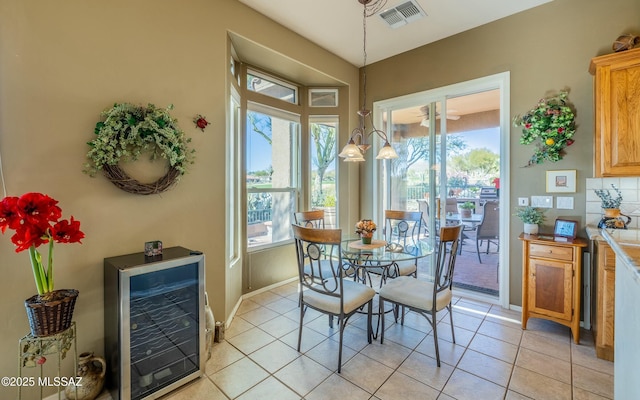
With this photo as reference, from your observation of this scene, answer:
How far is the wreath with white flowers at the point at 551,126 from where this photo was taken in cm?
267

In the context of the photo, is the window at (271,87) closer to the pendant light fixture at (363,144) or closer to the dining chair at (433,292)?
the pendant light fixture at (363,144)

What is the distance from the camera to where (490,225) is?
11.3 feet

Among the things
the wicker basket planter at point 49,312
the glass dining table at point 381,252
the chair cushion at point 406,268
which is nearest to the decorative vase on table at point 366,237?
the glass dining table at point 381,252

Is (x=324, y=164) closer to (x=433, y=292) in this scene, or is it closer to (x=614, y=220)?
(x=433, y=292)

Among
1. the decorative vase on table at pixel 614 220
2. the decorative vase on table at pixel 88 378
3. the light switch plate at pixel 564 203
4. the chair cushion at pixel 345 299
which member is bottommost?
the decorative vase on table at pixel 88 378

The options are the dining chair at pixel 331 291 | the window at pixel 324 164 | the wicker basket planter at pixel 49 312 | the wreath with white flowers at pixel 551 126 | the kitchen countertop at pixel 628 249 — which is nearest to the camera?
the kitchen countertop at pixel 628 249

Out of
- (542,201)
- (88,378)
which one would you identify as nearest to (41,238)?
(88,378)

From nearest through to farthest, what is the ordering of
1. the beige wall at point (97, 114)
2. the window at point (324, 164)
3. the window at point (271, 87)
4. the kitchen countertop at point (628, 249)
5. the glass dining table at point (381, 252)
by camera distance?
1. the kitchen countertop at point (628, 249)
2. the beige wall at point (97, 114)
3. the glass dining table at point (381, 252)
4. the window at point (271, 87)
5. the window at point (324, 164)

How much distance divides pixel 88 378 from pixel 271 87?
136 inches

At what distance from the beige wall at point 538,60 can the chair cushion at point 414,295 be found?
4.60ft

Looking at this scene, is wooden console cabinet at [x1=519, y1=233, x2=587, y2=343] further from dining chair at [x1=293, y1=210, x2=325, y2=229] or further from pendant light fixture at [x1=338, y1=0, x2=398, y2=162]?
dining chair at [x1=293, y1=210, x2=325, y2=229]

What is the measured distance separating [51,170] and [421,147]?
3.83 m

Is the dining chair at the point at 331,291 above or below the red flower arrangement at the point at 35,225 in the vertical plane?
below

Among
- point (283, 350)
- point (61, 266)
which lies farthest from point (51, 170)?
point (283, 350)
